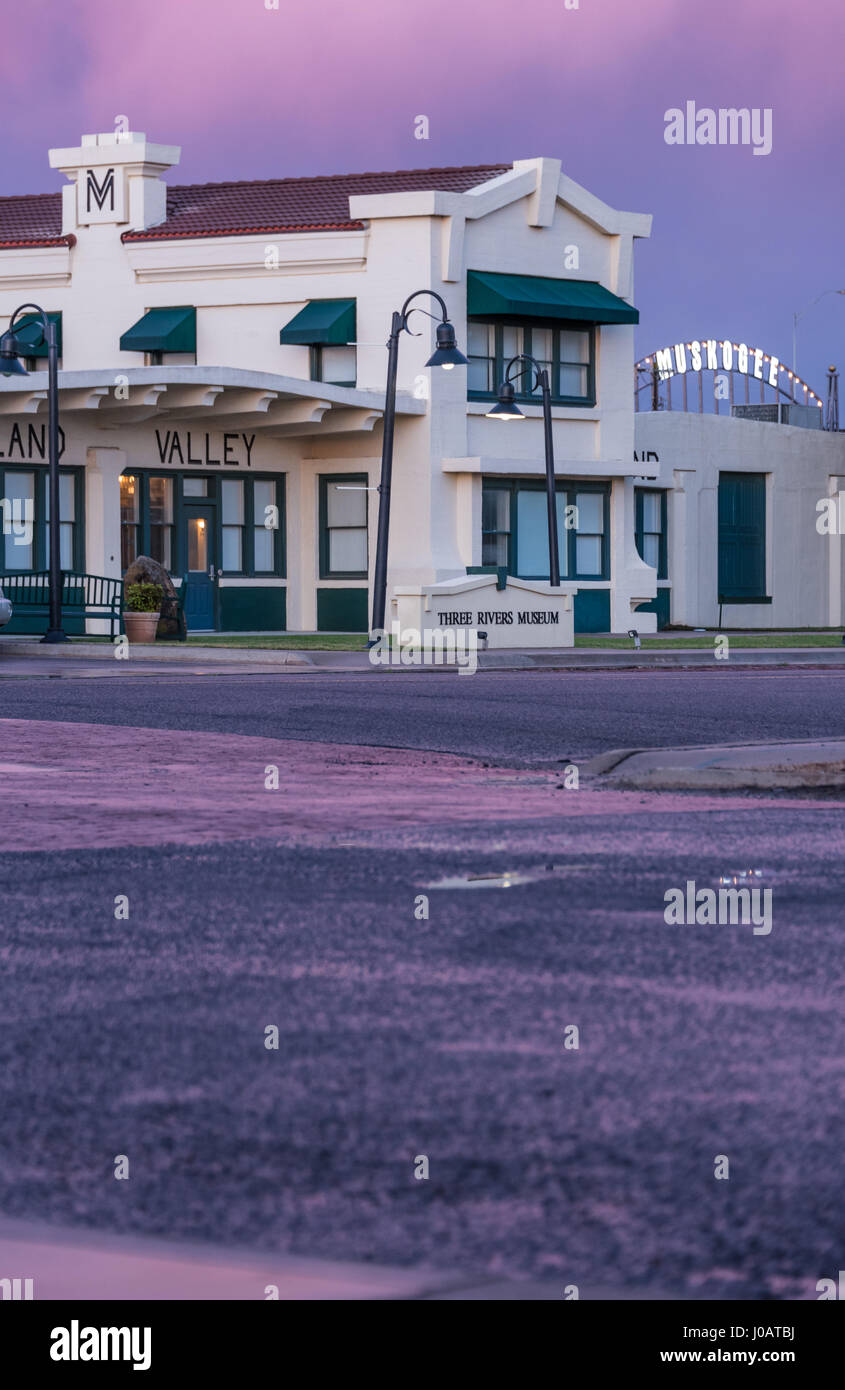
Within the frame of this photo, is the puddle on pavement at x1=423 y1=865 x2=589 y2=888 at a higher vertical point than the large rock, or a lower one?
lower

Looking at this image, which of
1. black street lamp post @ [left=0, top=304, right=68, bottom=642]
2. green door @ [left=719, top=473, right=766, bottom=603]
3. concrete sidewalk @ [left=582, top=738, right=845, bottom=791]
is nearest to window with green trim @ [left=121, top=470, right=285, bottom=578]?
black street lamp post @ [left=0, top=304, right=68, bottom=642]

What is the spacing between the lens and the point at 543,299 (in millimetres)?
41625

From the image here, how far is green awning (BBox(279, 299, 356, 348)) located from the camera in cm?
4062

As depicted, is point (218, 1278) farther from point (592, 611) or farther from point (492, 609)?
point (592, 611)

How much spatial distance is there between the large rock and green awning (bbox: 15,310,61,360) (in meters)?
6.18

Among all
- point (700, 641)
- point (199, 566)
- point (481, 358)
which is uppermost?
point (481, 358)

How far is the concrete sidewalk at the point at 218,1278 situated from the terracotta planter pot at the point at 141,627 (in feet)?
104

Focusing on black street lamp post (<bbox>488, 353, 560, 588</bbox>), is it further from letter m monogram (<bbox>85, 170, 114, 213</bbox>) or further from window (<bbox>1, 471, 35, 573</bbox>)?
letter m monogram (<bbox>85, 170, 114, 213</bbox>)

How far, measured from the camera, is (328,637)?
39.1 meters

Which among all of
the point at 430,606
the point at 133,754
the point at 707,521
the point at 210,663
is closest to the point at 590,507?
the point at 707,521

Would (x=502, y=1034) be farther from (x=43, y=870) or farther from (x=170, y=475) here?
(x=170, y=475)

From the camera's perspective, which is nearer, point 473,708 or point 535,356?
point 473,708

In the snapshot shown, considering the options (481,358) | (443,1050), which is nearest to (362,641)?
(481,358)

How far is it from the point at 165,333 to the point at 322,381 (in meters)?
3.18
